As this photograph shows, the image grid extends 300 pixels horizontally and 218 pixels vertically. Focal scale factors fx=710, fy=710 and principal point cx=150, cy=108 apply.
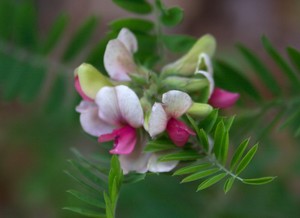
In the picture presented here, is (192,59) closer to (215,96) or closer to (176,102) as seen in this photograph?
(215,96)

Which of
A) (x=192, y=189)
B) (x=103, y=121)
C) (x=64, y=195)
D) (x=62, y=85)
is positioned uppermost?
(x=103, y=121)

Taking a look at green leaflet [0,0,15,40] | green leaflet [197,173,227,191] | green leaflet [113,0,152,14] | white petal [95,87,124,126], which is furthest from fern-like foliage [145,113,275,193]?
green leaflet [0,0,15,40]

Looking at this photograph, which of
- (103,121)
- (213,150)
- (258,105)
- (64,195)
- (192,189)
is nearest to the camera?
(213,150)

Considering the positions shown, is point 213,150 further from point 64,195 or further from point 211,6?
point 211,6

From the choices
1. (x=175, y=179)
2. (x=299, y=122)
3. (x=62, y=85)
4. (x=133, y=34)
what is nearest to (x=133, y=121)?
(x=133, y=34)

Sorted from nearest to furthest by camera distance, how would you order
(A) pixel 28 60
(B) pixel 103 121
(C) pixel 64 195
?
(B) pixel 103 121, (A) pixel 28 60, (C) pixel 64 195

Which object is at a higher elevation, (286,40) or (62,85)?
(62,85)

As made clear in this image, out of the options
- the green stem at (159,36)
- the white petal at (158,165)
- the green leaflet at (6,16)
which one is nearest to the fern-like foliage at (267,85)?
the green stem at (159,36)

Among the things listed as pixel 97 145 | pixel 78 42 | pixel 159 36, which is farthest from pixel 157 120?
pixel 97 145
